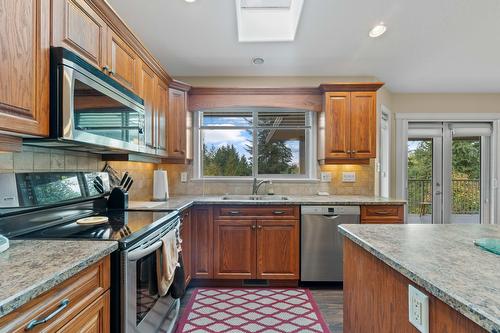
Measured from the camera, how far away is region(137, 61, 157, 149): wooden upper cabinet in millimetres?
2334

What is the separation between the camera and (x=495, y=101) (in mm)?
4172

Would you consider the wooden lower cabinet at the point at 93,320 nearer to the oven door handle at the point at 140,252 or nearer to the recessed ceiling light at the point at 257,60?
the oven door handle at the point at 140,252

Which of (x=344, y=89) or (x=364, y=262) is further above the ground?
(x=344, y=89)

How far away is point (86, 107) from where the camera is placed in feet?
4.71

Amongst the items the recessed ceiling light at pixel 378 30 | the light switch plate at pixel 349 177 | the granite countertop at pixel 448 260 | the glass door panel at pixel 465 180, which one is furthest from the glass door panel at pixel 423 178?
the granite countertop at pixel 448 260

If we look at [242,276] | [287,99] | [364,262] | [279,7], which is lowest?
[242,276]

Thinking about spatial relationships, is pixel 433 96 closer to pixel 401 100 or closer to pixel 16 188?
pixel 401 100

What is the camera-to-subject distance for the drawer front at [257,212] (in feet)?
9.14

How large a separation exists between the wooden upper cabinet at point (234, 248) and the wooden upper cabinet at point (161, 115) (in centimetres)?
96

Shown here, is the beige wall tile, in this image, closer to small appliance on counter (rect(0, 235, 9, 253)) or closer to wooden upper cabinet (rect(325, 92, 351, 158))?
small appliance on counter (rect(0, 235, 9, 253))

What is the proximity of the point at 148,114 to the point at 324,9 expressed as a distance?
1.91 m

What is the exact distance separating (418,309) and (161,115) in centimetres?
266

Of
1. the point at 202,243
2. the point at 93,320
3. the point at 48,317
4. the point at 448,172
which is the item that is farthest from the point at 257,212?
the point at 448,172

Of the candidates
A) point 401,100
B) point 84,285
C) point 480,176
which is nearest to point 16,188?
point 84,285
